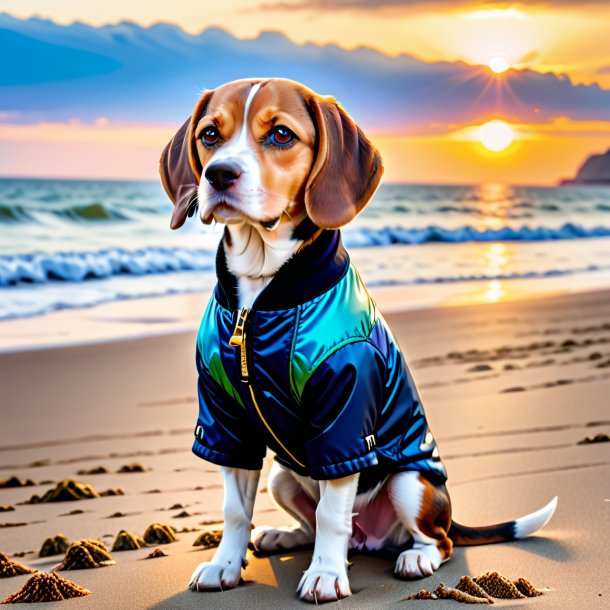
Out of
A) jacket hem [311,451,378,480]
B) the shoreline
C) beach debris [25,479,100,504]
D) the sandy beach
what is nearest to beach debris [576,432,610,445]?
the sandy beach

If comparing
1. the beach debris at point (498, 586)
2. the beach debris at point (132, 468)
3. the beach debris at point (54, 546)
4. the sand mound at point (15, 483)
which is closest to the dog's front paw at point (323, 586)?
the beach debris at point (498, 586)

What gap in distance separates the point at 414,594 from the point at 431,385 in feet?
11.5

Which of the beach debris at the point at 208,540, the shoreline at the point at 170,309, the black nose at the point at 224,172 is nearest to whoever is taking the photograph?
the black nose at the point at 224,172

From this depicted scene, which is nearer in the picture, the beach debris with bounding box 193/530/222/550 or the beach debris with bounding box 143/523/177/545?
the beach debris with bounding box 193/530/222/550

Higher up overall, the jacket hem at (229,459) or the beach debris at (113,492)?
the jacket hem at (229,459)

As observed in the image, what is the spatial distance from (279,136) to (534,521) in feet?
5.30

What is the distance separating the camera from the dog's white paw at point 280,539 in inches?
138

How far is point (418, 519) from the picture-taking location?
10.5 ft

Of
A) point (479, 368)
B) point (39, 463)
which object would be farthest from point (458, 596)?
point (479, 368)

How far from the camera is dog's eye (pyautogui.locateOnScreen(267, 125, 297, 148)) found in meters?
2.94

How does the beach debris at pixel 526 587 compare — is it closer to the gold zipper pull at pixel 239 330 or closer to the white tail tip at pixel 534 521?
the white tail tip at pixel 534 521

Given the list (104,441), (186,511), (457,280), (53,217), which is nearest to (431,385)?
(104,441)

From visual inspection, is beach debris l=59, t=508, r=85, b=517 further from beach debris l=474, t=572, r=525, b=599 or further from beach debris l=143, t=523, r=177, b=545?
beach debris l=474, t=572, r=525, b=599

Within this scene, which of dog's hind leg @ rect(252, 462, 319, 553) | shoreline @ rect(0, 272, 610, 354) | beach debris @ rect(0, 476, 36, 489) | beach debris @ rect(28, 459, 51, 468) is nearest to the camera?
dog's hind leg @ rect(252, 462, 319, 553)
